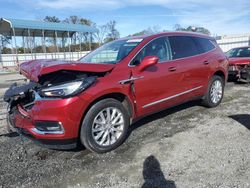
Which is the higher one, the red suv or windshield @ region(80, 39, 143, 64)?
windshield @ region(80, 39, 143, 64)

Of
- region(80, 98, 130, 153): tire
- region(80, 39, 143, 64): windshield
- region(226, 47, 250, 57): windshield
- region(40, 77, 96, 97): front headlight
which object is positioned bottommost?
region(80, 98, 130, 153): tire

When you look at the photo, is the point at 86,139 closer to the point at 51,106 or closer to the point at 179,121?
the point at 51,106

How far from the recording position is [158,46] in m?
5.14

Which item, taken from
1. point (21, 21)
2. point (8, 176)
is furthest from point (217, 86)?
point (21, 21)

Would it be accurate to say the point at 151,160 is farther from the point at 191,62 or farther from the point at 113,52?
the point at 191,62

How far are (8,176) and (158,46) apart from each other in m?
3.29

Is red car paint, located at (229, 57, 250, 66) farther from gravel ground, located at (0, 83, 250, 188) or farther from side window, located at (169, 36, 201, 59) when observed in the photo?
gravel ground, located at (0, 83, 250, 188)

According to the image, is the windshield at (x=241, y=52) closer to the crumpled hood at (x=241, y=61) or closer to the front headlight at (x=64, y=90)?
the crumpled hood at (x=241, y=61)

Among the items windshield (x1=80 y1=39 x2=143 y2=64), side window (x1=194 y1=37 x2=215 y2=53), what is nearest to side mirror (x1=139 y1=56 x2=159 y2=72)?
windshield (x1=80 y1=39 x2=143 y2=64)

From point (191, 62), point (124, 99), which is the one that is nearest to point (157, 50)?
point (191, 62)

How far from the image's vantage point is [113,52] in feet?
16.8

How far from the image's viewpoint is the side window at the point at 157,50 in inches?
186

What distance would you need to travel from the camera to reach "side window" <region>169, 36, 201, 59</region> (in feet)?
17.8

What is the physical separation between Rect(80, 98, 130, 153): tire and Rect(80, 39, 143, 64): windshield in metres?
0.82
